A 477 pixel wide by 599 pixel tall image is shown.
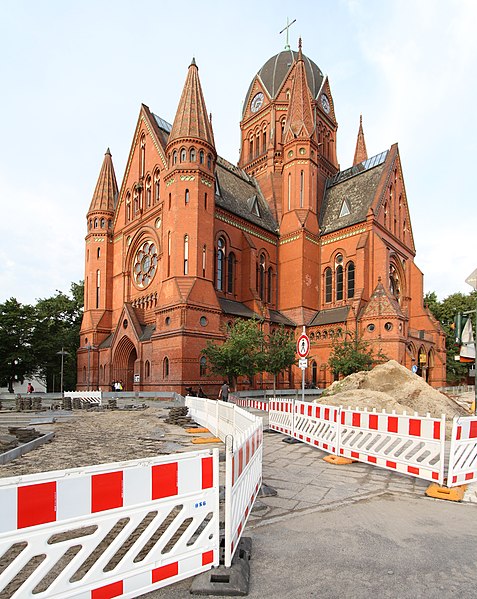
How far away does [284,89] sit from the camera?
46.8 metres

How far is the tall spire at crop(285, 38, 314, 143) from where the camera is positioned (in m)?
39.0

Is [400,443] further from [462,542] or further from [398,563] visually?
[398,563]

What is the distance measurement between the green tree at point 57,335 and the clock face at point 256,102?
29.6 m

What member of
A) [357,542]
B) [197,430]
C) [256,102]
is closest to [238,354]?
[197,430]

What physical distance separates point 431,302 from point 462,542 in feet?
193

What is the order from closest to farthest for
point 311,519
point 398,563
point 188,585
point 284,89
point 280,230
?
point 188,585, point 398,563, point 311,519, point 280,230, point 284,89

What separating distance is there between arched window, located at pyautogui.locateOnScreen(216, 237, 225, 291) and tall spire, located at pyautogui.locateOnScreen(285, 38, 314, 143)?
1333cm

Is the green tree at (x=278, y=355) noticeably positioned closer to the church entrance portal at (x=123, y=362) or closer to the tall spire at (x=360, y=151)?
the church entrance portal at (x=123, y=362)

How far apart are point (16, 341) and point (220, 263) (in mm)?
21352

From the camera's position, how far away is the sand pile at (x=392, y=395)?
13901 millimetres

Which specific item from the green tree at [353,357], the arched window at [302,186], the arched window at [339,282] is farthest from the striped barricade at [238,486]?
the arched window at [302,186]

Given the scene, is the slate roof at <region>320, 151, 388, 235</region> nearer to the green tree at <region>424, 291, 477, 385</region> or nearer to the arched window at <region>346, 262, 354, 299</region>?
the arched window at <region>346, 262, 354, 299</region>

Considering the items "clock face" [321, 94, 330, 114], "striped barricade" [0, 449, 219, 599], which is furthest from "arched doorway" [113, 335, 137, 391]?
"clock face" [321, 94, 330, 114]

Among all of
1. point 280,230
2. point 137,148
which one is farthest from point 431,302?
point 137,148
